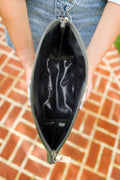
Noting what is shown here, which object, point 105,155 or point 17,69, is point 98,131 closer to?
point 105,155

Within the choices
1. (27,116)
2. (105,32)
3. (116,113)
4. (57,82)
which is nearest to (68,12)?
(105,32)

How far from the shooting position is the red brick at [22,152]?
4.33ft

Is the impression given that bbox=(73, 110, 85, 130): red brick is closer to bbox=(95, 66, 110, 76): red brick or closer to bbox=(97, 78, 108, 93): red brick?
bbox=(97, 78, 108, 93): red brick

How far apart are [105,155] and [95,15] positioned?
3.16 ft

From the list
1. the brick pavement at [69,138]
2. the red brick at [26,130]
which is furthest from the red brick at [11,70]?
the red brick at [26,130]

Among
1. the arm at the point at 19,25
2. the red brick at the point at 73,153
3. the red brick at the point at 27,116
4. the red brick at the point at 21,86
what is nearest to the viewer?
the arm at the point at 19,25

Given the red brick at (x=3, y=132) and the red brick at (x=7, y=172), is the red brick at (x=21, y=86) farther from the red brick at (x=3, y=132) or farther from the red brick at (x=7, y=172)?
the red brick at (x=7, y=172)

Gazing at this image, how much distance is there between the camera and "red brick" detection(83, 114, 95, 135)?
1469 millimetres

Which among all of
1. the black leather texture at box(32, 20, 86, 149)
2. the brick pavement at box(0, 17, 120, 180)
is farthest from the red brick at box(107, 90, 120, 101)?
the black leather texture at box(32, 20, 86, 149)

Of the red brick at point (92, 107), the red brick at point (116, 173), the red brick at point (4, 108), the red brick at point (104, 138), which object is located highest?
the red brick at point (92, 107)

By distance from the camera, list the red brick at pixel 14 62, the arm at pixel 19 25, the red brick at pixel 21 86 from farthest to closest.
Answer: the red brick at pixel 14 62 < the red brick at pixel 21 86 < the arm at pixel 19 25

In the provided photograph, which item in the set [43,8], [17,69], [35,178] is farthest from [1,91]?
[43,8]

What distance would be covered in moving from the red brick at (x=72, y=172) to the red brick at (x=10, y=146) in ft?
1.26

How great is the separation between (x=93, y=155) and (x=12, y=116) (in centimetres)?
61
